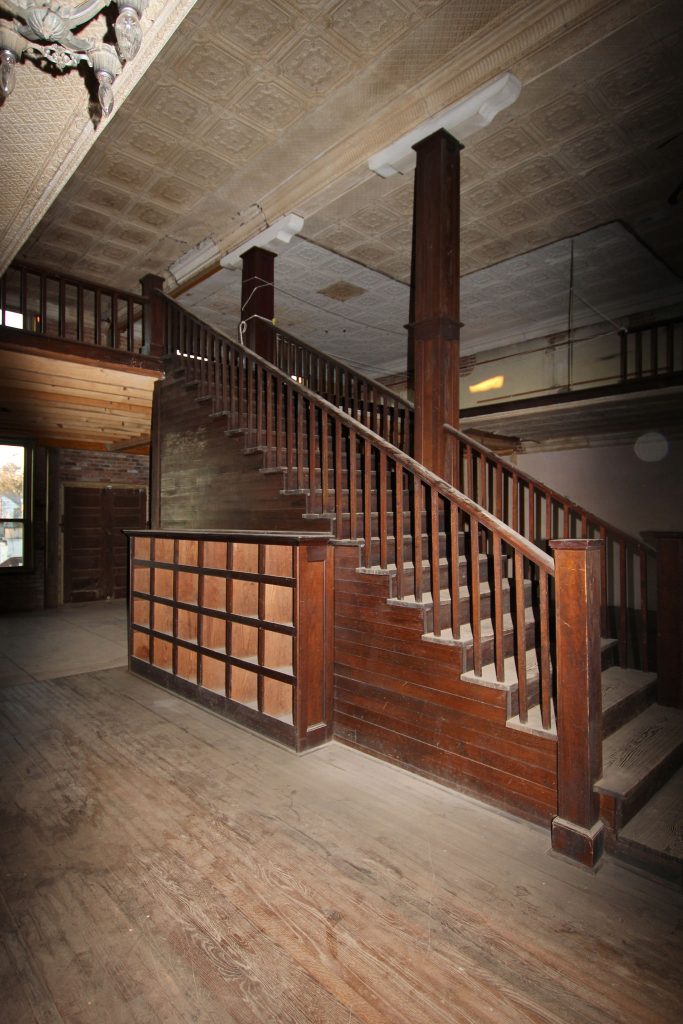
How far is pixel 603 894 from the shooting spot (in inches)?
83.0

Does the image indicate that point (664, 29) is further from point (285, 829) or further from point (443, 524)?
point (285, 829)

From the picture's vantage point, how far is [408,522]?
468 centimetres

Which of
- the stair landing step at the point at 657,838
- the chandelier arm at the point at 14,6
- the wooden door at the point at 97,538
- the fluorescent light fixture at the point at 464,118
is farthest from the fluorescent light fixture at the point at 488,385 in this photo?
the chandelier arm at the point at 14,6

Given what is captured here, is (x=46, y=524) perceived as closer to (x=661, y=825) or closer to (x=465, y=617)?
(x=465, y=617)

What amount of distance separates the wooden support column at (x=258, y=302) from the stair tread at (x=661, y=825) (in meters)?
5.50

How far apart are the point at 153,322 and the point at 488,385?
6.19 meters

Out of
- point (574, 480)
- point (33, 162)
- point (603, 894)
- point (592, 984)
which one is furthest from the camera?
point (574, 480)

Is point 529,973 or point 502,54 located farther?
point 502,54

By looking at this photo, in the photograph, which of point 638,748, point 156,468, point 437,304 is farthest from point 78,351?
point 638,748

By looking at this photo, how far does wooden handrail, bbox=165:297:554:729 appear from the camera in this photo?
2.70 metres

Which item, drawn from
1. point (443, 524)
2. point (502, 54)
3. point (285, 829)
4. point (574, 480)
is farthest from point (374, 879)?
point (574, 480)

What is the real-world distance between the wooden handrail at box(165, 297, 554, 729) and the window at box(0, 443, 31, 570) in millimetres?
4619

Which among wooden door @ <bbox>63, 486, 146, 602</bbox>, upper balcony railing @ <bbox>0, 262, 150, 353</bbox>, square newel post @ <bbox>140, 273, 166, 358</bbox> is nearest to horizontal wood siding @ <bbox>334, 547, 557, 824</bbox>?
upper balcony railing @ <bbox>0, 262, 150, 353</bbox>

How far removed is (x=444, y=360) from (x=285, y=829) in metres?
3.42
